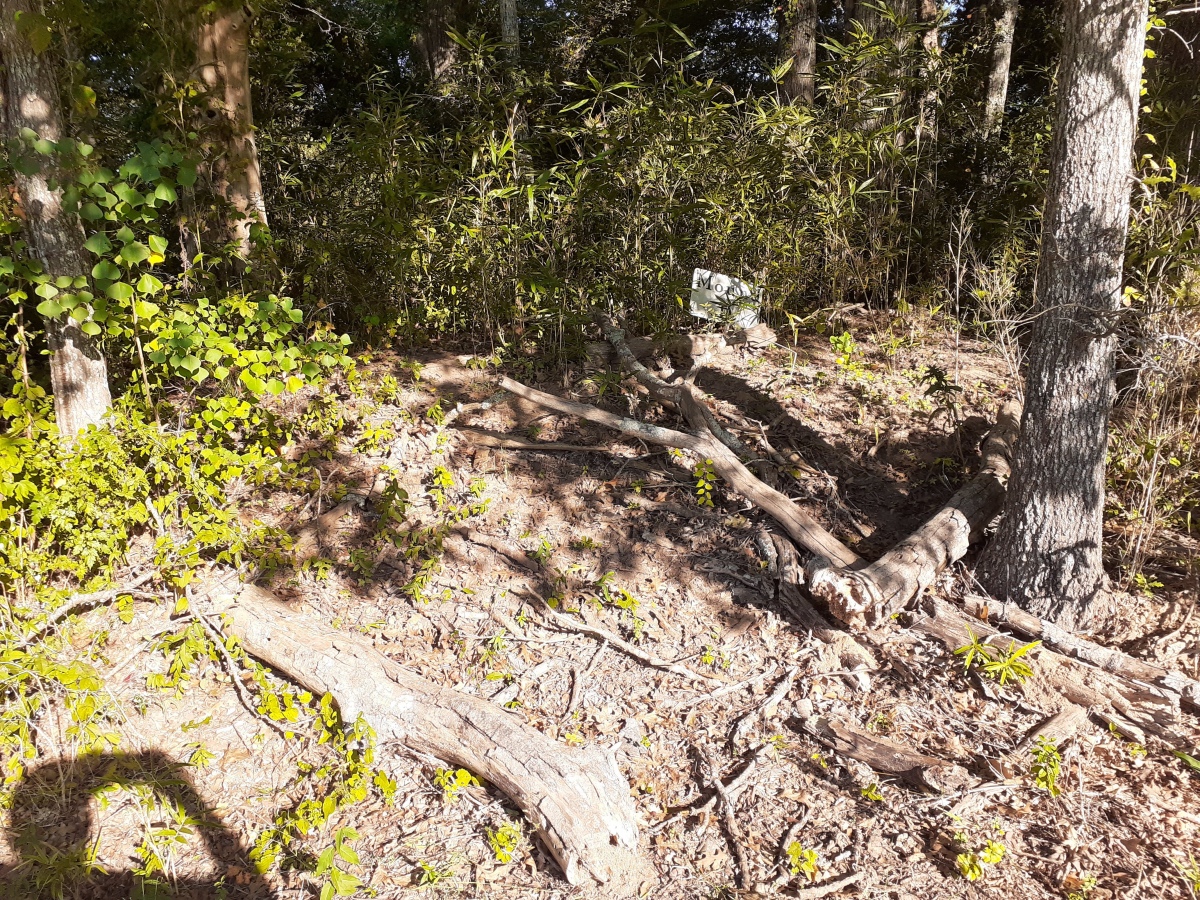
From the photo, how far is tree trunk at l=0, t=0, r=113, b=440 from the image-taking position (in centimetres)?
322

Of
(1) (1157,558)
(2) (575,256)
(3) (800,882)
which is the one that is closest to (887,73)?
(2) (575,256)

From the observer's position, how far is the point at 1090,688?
3.12 meters

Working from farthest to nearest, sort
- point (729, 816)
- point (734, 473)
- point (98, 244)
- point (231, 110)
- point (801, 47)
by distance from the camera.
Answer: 1. point (801, 47)
2. point (231, 110)
3. point (734, 473)
4. point (98, 244)
5. point (729, 816)

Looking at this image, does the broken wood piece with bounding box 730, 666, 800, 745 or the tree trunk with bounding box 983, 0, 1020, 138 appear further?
the tree trunk with bounding box 983, 0, 1020, 138

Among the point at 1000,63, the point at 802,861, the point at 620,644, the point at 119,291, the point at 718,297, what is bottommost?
the point at 802,861

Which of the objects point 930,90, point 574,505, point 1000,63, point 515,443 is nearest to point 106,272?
point 515,443

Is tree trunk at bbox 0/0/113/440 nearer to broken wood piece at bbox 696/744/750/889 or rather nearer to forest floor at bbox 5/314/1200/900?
forest floor at bbox 5/314/1200/900

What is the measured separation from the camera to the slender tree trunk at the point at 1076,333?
3.11 metres

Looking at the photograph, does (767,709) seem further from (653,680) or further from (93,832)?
(93,832)

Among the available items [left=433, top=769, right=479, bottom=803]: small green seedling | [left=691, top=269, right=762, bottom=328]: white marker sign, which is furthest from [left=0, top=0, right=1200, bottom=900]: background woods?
[left=691, top=269, right=762, bottom=328]: white marker sign

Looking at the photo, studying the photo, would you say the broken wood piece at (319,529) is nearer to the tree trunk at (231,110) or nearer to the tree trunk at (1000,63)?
the tree trunk at (231,110)

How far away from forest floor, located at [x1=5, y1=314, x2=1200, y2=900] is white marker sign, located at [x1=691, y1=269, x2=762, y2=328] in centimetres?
54

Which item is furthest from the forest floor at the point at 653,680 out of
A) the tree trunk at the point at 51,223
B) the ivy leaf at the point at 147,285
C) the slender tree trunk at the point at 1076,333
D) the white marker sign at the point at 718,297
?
the ivy leaf at the point at 147,285

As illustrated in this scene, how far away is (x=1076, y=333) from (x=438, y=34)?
6722 millimetres
